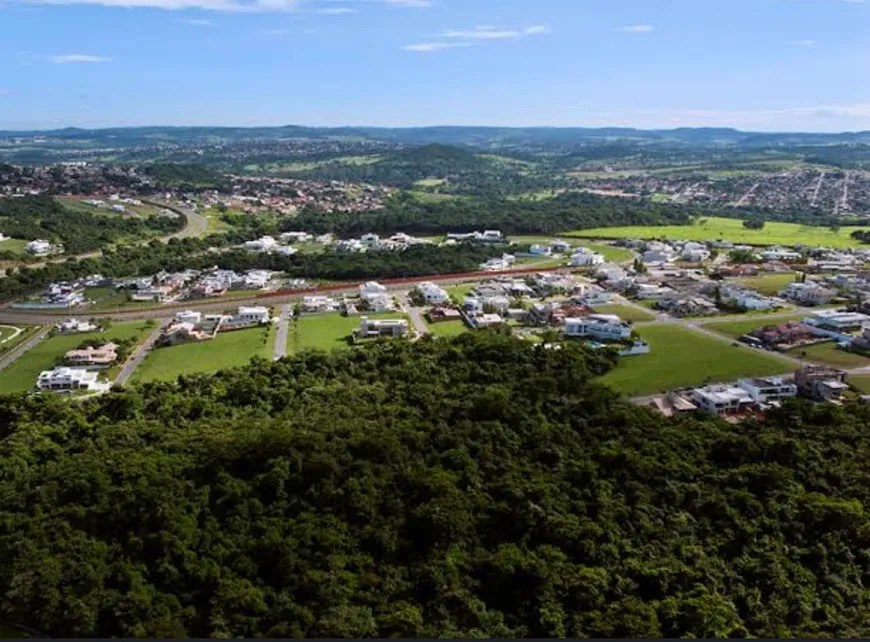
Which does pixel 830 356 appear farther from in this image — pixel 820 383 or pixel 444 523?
pixel 444 523

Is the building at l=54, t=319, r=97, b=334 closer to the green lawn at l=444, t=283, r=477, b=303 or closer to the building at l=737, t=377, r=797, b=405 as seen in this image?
the green lawn at l=444, t=283, r=477, b=303

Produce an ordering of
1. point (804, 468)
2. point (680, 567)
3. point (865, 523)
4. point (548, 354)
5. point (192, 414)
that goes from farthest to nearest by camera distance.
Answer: point (548, 354), point (192, 414), point (804, 468), point (865, 523), point (680, 567)

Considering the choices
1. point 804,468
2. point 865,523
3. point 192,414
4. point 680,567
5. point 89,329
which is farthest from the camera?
point 89,329

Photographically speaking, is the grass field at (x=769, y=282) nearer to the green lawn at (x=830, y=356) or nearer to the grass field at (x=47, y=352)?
the green lawn at (x=830, y=356)

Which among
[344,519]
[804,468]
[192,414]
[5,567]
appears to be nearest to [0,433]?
[192,414]

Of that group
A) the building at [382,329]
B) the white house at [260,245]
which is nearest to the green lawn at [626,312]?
the building at [382,329]

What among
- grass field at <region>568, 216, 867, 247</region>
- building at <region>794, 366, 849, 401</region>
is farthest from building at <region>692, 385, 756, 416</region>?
grass field at <region>568, 216, 867, 247</region>

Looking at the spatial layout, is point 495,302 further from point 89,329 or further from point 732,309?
point 89,329

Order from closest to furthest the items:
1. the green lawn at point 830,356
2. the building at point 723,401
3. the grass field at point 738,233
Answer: the building at point 723,401
the green lawn at point 830,356
the grass field at point 738,233
